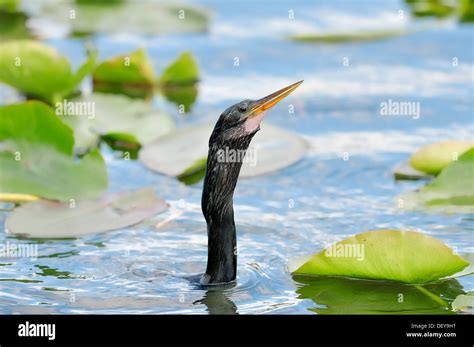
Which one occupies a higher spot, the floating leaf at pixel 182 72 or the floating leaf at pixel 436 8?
the floating leaf at pixel 436 8

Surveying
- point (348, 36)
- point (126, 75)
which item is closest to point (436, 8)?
point (348, 36)

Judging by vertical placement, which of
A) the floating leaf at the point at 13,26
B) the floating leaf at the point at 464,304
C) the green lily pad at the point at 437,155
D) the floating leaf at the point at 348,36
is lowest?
the floating leaf at the point at 464,304

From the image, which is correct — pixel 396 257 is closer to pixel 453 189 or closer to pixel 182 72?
pixel 453 189

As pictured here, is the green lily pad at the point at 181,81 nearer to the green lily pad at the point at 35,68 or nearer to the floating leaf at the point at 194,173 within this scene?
the green lily pad at the point at 35,68

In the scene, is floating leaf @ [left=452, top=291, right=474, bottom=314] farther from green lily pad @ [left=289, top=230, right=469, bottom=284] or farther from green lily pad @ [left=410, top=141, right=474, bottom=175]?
green lily pad @ [left=410, top=141, right=474, bottom=175]

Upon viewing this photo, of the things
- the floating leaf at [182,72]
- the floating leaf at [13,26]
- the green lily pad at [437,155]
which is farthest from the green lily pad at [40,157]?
the floating leaf at [13,26]

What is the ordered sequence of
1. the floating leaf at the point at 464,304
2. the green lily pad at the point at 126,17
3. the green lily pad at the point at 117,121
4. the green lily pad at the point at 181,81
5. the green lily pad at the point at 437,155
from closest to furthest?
the floating leaf at the point at 464,304
the green lily pad at the point at 437,155
the green lily pad at the point at 117,121
the green lily pad at the point at 181,81
the green lily pad at the point at 126,17

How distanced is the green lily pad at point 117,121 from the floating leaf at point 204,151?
216 mm

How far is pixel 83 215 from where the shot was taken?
6336mm

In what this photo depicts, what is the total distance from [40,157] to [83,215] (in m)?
0.55

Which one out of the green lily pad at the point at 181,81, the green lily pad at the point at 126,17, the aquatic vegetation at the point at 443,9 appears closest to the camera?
the green lily pad at the point at 181,81

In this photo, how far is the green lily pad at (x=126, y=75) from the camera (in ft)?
28.3

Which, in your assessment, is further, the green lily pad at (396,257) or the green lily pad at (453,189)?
the green lily pad at (453,189)
